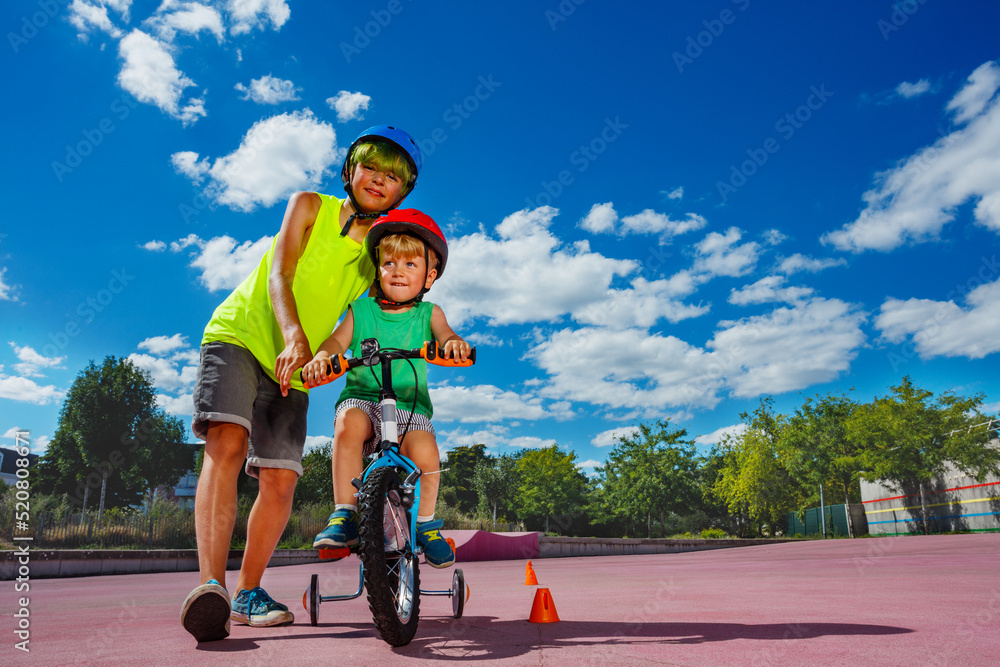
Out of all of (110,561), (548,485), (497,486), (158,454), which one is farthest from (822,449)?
(158,454)

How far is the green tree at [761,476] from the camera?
129 feet

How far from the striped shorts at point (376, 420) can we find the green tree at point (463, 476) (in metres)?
48.3

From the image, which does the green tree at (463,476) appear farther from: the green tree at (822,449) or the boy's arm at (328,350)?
the boy's arm at (328,350)

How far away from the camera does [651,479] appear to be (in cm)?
4025

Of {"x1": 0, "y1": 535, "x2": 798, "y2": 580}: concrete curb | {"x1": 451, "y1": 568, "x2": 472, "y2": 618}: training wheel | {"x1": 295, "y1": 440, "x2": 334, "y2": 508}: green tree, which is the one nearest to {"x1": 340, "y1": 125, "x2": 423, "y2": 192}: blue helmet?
{"x1": 451, "y1": 568, "x2": 472, "y2": 618}: training wheel

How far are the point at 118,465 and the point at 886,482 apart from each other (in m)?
51.2

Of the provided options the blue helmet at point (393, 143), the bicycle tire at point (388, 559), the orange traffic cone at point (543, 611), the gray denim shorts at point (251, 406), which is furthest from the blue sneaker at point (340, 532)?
the blue helmet at point (393, 143)

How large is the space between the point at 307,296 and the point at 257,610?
1727mm

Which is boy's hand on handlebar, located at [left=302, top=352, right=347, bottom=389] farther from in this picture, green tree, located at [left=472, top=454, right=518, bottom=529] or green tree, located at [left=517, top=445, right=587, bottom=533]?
green tree, located at [left=472, top=454, right=518, bottom=529]

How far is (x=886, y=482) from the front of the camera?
1506 inches

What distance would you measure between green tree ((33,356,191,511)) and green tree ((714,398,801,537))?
1606 inches

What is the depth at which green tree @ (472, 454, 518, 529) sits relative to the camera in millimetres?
45312

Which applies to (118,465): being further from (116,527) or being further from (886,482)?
(886,482)

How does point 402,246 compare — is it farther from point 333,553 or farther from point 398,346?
point 333,553
